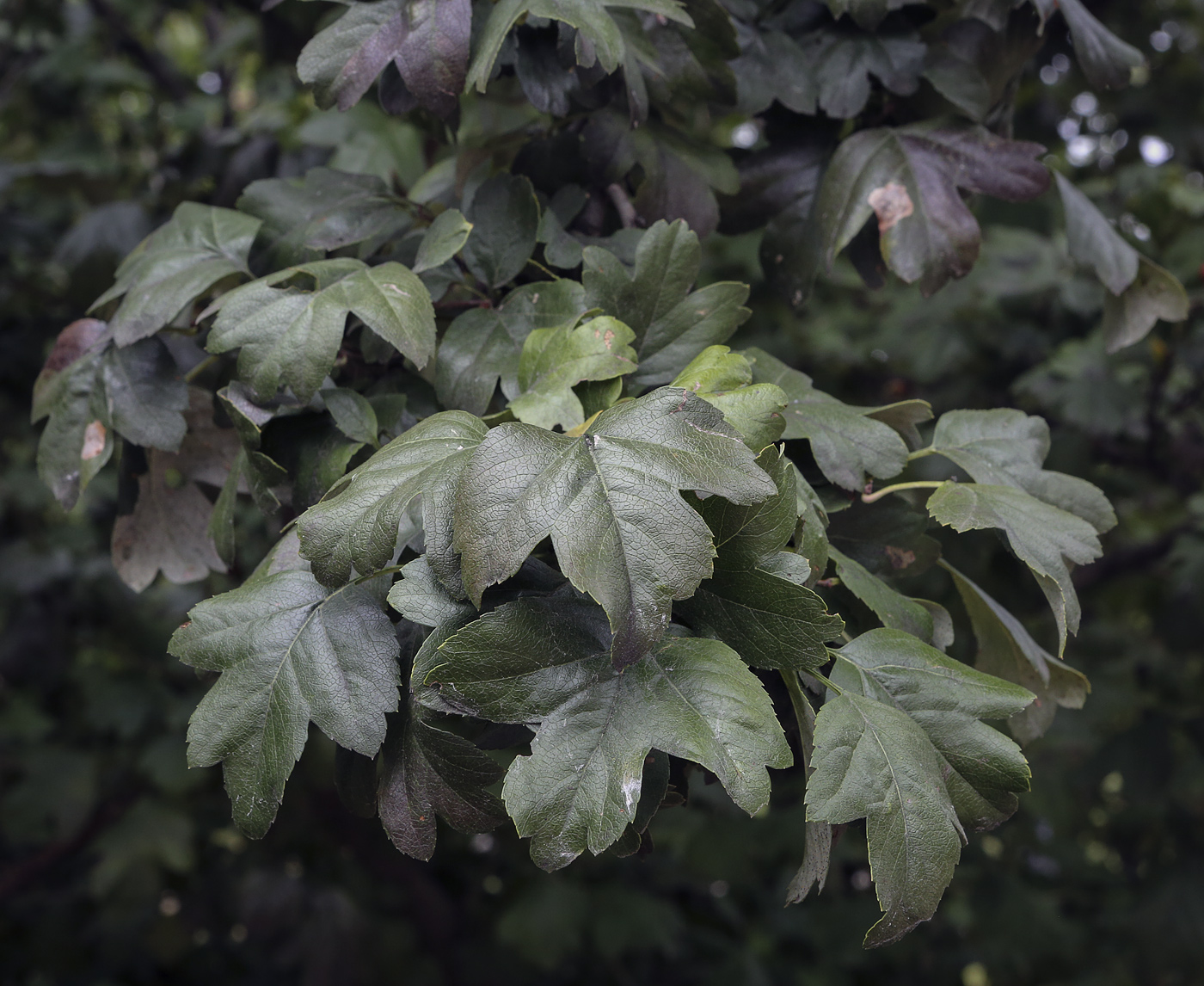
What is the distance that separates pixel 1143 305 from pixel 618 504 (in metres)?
0.88

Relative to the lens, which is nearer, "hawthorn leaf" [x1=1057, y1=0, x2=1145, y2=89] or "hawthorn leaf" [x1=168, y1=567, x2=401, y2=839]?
"hawthorn leaf" [x1=168, y1=567, x2=401, y2=839]

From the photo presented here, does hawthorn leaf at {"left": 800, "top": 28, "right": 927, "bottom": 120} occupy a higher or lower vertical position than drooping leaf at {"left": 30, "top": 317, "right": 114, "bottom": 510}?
higher

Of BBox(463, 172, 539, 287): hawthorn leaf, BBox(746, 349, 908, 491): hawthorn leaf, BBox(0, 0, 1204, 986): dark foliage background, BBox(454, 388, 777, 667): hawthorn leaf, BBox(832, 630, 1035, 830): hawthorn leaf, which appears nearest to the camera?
BBox(454, 388, 777, 667): hawthorn leaf

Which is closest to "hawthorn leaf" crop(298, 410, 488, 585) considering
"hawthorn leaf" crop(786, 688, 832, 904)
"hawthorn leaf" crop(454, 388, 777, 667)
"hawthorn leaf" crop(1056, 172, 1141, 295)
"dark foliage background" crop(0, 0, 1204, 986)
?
"hawthorn leaf" crop(454, 388, 777, 667)

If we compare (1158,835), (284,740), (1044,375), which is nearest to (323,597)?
(284,740)

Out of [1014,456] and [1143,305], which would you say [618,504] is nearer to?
[1014,456]

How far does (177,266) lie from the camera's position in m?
0.94

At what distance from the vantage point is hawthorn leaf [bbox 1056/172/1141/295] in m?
1.16

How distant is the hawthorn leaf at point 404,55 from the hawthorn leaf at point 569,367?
10.3 inches

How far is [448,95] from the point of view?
88cm

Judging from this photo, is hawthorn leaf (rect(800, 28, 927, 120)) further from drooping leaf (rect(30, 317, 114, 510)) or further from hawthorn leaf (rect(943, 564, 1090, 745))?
drooping leaf (rect(30, 317, 114, 510))

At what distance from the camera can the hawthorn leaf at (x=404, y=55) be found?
876 millimetres

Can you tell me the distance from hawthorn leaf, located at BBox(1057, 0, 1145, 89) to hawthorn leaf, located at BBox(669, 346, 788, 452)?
2.22ft

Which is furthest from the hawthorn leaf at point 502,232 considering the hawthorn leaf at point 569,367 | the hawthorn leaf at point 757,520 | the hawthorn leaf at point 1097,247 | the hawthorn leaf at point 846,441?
the hawthorn leaf at point 1097,247
